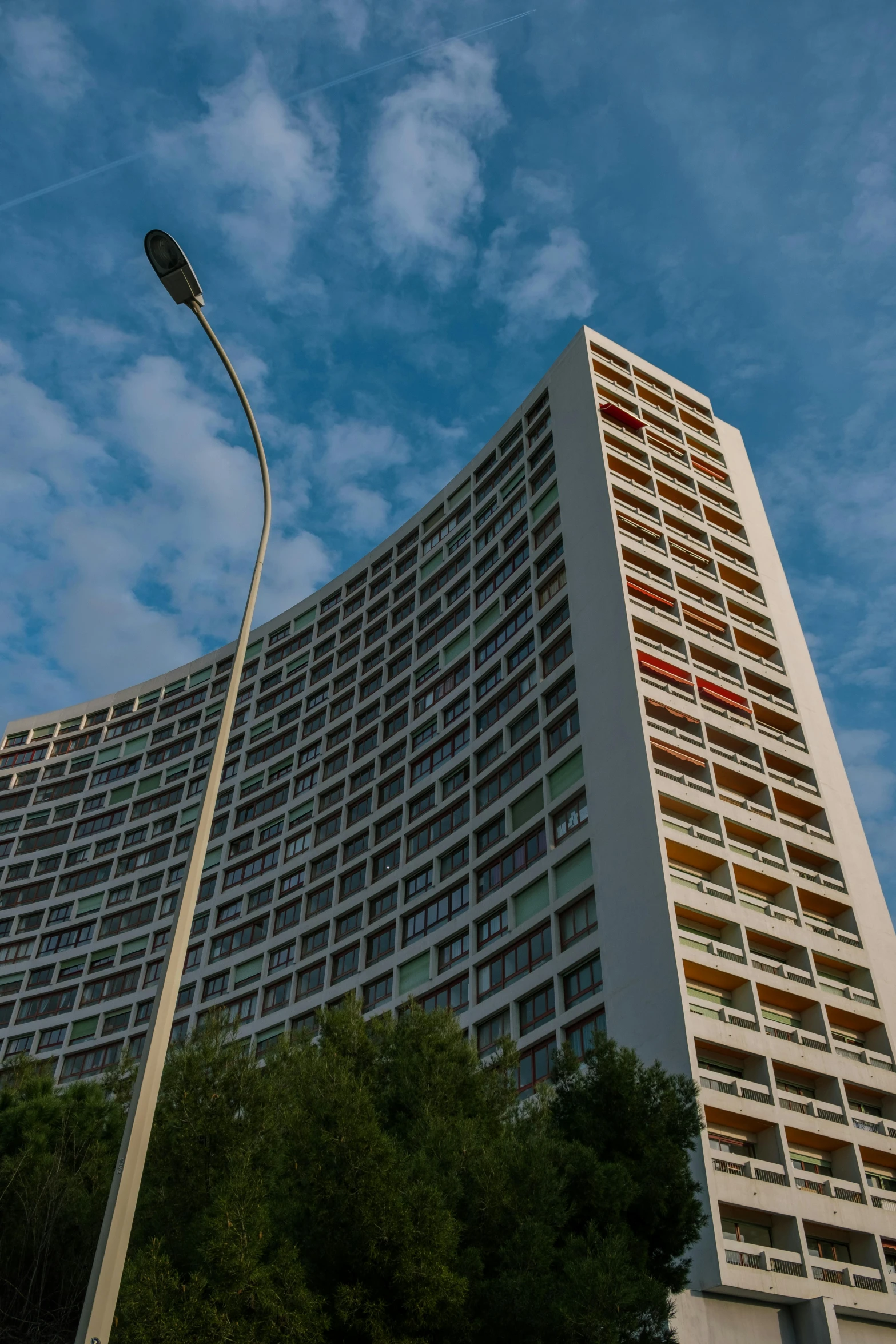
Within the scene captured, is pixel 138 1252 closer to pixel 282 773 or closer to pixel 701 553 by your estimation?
pixel 701 553

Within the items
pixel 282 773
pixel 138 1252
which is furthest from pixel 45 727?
pixel 138 1252

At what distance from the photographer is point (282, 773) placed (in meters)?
59.9

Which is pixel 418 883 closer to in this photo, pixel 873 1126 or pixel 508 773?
pixel 508 773

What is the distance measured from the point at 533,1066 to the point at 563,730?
1198 centimetres

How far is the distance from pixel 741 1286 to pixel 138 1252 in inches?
628

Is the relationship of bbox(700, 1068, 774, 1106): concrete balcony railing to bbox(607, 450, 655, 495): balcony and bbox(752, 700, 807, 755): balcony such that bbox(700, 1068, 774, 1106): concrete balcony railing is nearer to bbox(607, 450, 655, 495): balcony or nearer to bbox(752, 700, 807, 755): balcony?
bbox(752, 700, 807, 755): balcony

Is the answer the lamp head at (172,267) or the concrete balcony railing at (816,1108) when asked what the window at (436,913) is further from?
the lamp head at (172,267)

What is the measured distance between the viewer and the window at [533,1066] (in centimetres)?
3262

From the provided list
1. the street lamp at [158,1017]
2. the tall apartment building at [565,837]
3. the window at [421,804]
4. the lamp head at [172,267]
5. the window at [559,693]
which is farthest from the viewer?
the window at [421,804]

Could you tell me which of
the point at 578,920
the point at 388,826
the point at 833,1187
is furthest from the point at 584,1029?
the point at 388,826

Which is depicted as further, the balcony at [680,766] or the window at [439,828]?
the window at [439,828]

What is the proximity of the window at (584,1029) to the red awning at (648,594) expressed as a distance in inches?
628

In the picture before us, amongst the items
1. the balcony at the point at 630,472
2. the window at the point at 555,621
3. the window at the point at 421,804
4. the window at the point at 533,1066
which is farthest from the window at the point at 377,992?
the balcony at the point at 630,472

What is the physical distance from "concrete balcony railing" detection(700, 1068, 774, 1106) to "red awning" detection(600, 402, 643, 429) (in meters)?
29.5
